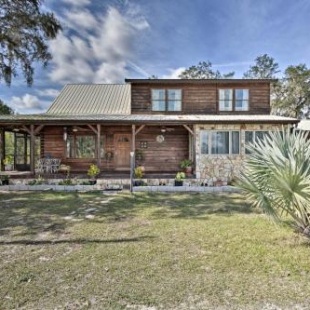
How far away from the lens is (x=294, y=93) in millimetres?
31734

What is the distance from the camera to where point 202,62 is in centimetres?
3653

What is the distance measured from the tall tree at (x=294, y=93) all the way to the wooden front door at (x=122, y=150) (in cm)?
2432

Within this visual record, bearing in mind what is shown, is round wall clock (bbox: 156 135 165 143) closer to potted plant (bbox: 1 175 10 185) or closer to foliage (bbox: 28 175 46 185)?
foliage (bbox: 28 175 46 185)

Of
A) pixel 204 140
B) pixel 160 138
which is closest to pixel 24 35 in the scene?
pixel 160 138

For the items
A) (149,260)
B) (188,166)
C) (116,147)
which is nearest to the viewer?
(149,260)

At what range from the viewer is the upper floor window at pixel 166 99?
592 inches

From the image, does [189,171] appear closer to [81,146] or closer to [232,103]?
[232,103]

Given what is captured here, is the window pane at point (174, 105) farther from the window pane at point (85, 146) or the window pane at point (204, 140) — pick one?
the window pane at point (85, 146)

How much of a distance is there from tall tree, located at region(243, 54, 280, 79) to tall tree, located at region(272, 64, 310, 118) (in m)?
3.69

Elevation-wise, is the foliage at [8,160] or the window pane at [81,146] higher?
the window pane at [81,146]

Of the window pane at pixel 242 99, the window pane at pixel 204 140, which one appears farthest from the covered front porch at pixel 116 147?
the window pane at pixel 242 99

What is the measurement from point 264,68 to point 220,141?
29.0m

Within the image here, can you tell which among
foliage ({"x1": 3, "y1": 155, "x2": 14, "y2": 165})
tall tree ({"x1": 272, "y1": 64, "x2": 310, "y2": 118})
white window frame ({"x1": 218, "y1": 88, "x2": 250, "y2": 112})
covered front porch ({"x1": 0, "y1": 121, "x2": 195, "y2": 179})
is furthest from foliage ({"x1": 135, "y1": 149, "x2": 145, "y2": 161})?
tall tree ({"x1": 272, "y1": 64, "x2": 310, "y2": 118})

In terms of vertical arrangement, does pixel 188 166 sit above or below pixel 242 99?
below
